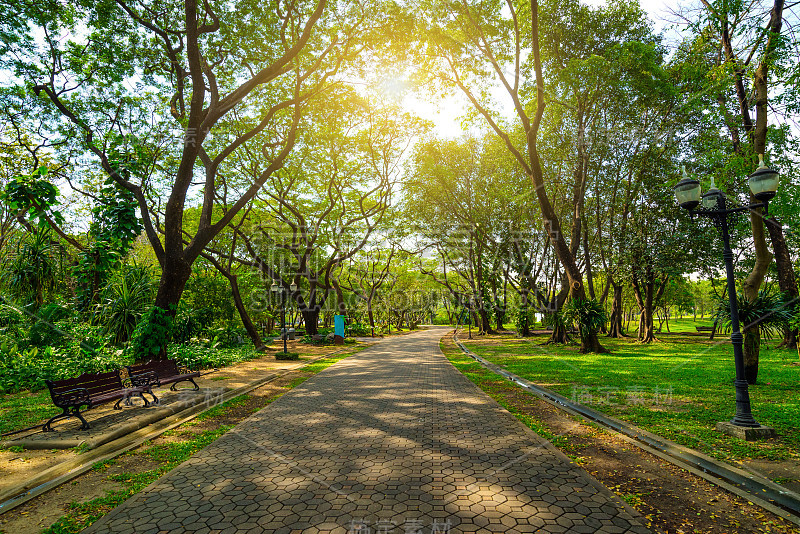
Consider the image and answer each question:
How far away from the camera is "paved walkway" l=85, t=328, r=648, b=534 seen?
3564 mm

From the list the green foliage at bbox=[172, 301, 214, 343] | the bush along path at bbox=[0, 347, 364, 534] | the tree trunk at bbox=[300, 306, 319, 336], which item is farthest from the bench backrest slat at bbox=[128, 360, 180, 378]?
the tree trunk at bbox=[300, 306, 319, 336]

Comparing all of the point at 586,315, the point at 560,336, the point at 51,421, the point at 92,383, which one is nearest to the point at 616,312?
the point at 560,336

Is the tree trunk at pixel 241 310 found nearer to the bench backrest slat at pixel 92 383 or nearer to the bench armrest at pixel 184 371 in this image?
the bench armrest at pixel 184 371

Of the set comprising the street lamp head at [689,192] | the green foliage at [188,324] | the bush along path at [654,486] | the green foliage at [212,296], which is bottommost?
the bush along path at [654,486]

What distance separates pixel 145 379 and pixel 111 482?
4792 millimetres

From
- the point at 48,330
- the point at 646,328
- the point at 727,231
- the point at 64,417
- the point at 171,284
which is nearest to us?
the point at 727,231

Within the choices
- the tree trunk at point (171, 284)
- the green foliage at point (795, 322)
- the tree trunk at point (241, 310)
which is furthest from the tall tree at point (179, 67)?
the green foliage at point (795, 322)

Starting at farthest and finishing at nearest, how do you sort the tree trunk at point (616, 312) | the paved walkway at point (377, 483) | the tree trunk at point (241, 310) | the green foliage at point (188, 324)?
the tree trunk at point (616, 312) → the tree trunk at point (241, 310) → the green foliage at point (188, 324) → the paved walkway at point (377, 483)

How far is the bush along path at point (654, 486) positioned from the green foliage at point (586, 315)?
11871mm

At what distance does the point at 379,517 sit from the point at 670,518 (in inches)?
106

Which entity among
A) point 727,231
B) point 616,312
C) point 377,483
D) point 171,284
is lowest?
point 377,483

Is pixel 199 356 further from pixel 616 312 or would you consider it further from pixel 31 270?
pixel 616 312

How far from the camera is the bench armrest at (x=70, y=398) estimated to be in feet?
20.9

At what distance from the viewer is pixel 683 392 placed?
8.79m
